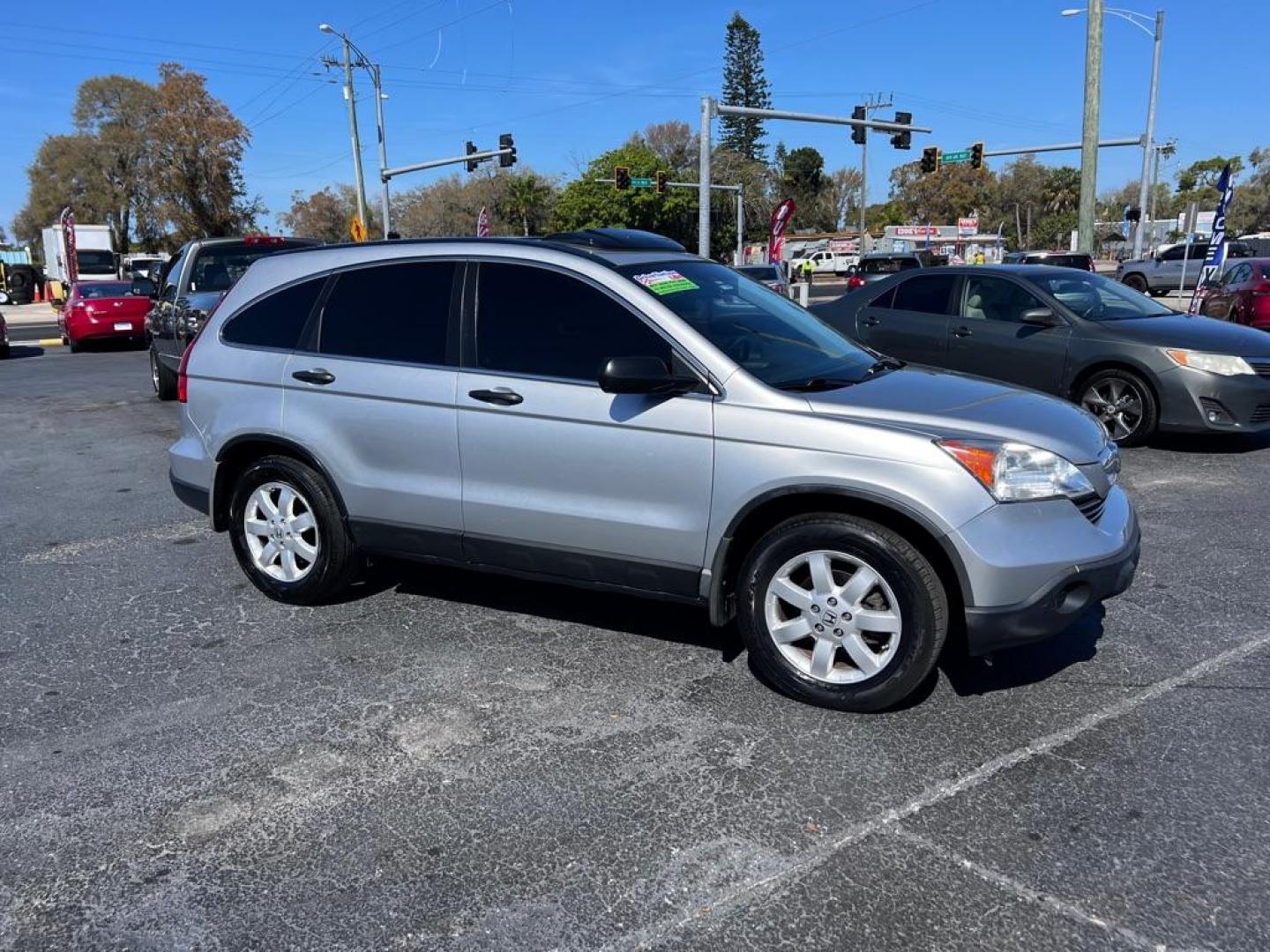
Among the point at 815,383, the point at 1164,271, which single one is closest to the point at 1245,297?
the point at 815,383

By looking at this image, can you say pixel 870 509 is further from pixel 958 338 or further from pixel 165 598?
pixel 958 338

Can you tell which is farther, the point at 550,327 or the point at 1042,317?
the point at 1042,317

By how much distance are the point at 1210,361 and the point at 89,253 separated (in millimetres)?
Answer: 43849

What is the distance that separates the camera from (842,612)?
3.66m

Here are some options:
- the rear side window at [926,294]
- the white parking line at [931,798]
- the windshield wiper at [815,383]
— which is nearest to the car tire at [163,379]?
the rear side window at [926,294]

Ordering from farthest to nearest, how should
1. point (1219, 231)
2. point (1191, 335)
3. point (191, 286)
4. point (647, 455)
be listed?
point (1219, 231) → point (191, 286) → point (1191, 335) → point (647, 455)

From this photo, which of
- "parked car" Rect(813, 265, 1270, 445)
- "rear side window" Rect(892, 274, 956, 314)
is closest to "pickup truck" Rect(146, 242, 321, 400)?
"rear side window" Rect(892, 274, 956, 314)

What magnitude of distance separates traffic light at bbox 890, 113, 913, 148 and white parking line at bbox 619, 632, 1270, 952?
1106 inches

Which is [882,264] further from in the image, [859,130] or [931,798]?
[931,798]

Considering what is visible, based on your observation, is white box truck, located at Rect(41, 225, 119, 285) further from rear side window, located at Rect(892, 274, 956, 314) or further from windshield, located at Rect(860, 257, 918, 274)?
rear side window, located at Rect(892, 274, 956, 314)

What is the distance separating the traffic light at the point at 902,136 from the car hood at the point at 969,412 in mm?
27830

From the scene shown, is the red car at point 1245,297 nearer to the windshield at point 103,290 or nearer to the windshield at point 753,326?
the windshield at point 753,326

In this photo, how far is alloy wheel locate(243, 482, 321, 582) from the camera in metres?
4.86

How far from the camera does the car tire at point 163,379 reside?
12203mm
